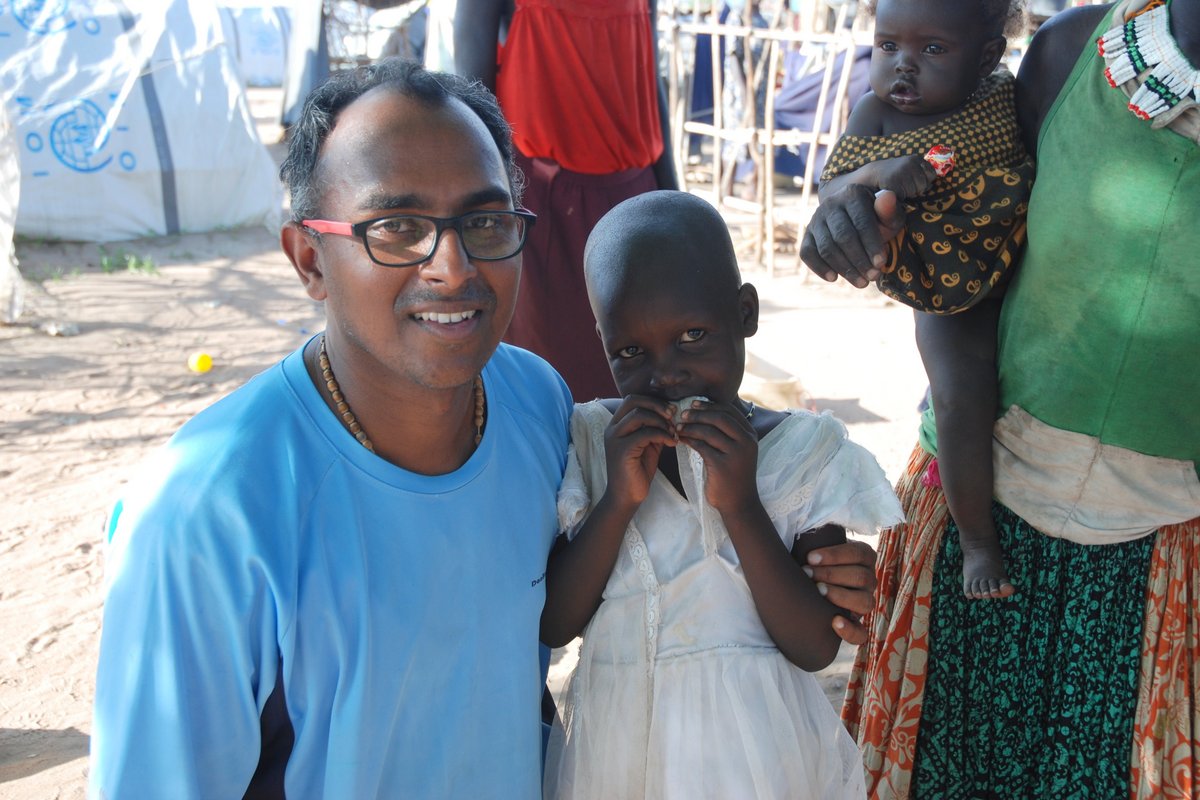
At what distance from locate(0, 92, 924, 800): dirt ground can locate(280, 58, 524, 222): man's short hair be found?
2056mm

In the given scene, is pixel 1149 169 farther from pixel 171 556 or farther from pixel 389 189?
pixel 171 556

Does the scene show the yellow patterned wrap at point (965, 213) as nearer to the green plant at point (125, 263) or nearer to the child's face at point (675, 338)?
the child's face at point (675, 338)

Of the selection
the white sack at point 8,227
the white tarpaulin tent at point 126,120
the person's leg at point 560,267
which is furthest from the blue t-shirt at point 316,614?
the white tarpaulin tent at point 126,120

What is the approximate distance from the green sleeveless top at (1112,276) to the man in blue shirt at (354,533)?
22.3 inches

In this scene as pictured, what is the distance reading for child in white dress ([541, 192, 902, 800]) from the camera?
63.6 inches

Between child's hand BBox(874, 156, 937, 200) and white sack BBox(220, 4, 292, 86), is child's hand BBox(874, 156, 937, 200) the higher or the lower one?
the higher one

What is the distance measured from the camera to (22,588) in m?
3.80

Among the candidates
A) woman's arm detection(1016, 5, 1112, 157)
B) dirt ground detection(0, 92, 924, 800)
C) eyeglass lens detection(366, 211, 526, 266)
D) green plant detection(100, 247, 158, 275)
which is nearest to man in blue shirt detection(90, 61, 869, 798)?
eyeglass lens detection(366, 211, 526, 266)

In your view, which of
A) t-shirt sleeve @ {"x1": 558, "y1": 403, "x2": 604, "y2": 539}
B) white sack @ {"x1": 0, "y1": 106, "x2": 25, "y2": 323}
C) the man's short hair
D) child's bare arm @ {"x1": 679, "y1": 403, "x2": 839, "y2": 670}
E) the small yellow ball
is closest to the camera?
the man's short hair

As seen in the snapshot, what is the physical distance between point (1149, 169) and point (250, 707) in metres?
1.57

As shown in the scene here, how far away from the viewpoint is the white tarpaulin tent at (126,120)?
818 cm

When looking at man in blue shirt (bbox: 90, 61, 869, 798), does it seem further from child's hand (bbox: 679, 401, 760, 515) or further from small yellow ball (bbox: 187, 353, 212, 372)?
small yellow ball (bbox: 187, 353, 212, 372)

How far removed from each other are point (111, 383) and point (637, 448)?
5143mm

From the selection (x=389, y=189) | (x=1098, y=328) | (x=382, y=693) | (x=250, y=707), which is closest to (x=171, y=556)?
(x=250, y=707)
